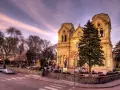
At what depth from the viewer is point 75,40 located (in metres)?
53.2

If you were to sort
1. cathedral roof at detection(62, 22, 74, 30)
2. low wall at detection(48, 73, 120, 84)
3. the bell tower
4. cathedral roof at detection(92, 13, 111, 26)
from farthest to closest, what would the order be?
1. cathedral roof at detection(62, 22, 74, 30)
2. cathedral roof at detection(92, 13, 111, 26)
3. the bell tower
4. low wall at detection(48, 73, 120, 84)

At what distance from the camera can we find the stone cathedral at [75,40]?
46.9m

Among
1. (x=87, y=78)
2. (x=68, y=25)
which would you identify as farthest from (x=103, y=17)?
(x=87, y=78)

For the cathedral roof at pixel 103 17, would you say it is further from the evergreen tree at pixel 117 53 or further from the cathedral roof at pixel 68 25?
the evergreen tree at pixel 117 53

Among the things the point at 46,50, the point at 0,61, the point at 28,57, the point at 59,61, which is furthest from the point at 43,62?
the point at 0,61

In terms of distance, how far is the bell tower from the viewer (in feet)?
151

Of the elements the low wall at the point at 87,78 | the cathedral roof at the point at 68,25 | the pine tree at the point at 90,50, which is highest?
the cathedral roof at the point at 68,25

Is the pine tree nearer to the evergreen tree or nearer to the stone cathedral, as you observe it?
the stone cathedral

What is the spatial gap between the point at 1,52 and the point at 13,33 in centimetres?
866

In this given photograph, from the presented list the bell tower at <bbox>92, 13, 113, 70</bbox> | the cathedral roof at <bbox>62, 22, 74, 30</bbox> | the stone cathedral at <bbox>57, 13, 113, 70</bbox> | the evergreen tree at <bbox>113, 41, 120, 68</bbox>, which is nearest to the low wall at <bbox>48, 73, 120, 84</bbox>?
the bell tower at <bbox>92, 13, 113, 70</bbox>

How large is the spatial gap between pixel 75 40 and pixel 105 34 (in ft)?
Answer: 32.3

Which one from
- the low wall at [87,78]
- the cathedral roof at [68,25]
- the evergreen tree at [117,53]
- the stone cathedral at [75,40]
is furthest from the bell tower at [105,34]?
the evergreen tree at [117,53]

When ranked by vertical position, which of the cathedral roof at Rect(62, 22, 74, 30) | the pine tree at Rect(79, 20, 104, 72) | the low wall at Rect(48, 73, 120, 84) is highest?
the cathedral roof at Rect(62, 22, 74, 30)

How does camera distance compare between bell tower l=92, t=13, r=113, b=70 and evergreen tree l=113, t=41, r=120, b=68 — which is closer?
bell tower l=92, t=13, r=113, b=70
